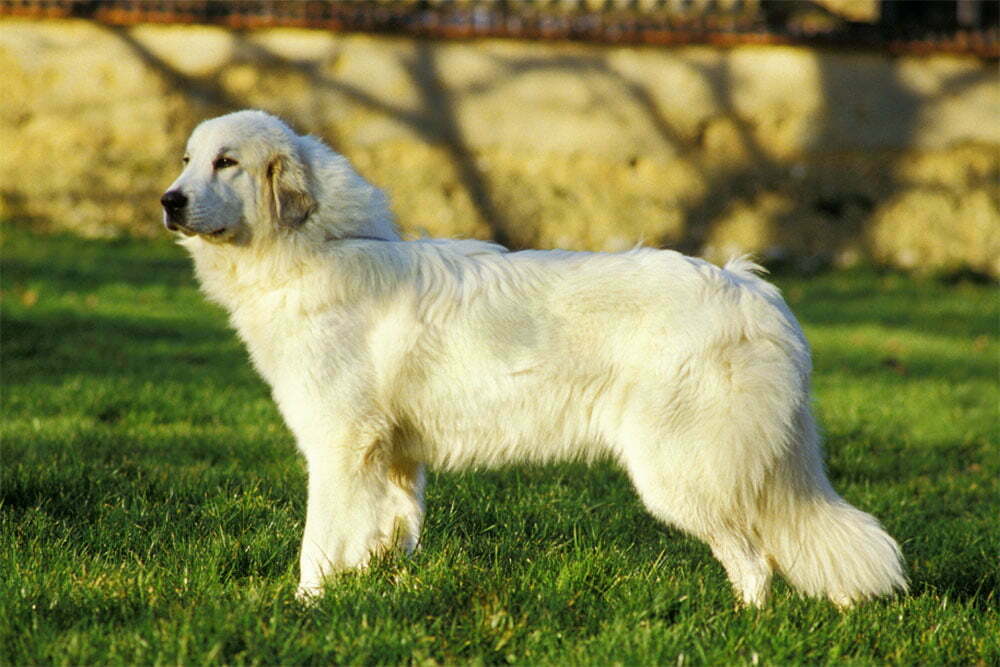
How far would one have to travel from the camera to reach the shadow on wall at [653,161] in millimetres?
11648

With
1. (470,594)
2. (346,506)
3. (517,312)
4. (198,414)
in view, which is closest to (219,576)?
(346,506)

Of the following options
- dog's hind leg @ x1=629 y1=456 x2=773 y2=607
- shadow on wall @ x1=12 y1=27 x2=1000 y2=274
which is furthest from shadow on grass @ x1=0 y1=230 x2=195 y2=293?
dog's hind leg @ x1=629 y1=456 x2=773 y2=607

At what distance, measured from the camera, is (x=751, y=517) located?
364 centimetres

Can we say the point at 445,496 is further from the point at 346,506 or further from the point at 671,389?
the point at 671,389

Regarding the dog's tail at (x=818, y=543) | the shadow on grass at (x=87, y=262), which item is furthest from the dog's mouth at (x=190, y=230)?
the shadow on grass at (x=87, y=262)

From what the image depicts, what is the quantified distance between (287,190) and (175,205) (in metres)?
0.39

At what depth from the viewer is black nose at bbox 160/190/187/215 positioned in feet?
12.5

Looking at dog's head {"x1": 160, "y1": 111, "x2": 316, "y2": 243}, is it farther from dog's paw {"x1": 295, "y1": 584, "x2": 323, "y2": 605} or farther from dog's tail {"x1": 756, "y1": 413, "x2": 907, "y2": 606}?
dog's tail {"x1": 756, "y1": 413, "x2": 907, "y2": 606}

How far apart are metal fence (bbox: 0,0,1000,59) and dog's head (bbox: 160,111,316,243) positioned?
26.1ft

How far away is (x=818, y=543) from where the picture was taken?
3.66 meters

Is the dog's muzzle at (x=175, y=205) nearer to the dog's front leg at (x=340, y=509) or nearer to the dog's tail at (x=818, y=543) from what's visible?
the dog's front leg at (x=340, y=509)

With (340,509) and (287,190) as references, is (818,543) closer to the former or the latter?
(340,509)

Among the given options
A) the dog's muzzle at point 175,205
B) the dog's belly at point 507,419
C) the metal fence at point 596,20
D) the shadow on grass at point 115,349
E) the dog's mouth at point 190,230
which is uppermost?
the metal fence at point 596,20

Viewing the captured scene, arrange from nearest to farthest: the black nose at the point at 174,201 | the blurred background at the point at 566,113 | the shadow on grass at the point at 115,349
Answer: the black nose at the point at 174,201 → the shadow on grass at the point at 115,349 → the blurred background at the point at 566,113
